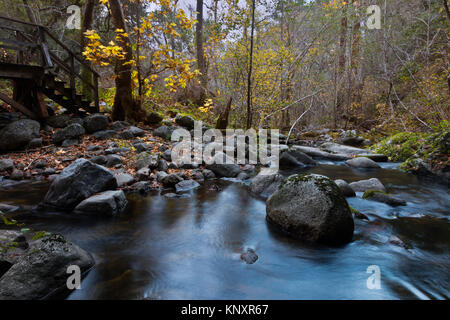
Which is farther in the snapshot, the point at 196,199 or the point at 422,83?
the point at 422,83

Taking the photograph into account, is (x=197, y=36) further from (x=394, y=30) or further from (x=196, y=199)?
(x=196, y=199)

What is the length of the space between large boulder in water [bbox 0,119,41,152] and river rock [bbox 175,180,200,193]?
4648mm

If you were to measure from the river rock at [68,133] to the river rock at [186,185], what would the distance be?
396cm

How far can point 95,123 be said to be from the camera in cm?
836

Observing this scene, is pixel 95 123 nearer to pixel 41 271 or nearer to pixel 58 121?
pixel 58 121

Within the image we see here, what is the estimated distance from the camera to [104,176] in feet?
16.3

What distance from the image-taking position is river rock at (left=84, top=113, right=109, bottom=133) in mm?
8320

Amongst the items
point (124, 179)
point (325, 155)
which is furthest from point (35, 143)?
point (325, 155)

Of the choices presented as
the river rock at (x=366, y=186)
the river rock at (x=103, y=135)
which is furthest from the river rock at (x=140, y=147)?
the river rock at (x=366, y=186)

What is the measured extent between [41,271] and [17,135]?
6.26m

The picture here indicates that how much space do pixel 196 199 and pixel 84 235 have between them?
7.43 ft

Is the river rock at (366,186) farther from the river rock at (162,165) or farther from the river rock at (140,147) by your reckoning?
the river rock at (140,147)

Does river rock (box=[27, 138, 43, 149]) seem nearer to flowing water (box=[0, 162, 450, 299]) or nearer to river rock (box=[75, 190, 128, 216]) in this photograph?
flowing water (box=[0, 162, 450, 299])

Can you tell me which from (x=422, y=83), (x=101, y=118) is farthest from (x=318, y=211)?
(x=422, y=83)
